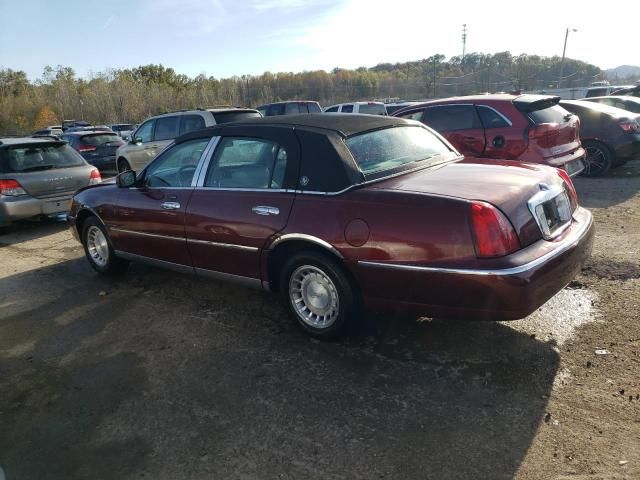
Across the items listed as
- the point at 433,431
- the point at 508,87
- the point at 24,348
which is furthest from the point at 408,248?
the point at 508,87

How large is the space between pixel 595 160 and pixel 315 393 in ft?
28.5

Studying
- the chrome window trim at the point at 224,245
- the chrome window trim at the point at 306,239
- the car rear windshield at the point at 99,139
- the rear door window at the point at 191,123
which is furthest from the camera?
the car rear windshield at the point at 99,139

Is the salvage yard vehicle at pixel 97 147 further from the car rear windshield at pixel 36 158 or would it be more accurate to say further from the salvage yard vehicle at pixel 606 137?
the salvage yard vehicle at pixel 606 137

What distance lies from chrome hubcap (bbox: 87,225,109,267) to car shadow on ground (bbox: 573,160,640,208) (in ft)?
21.6

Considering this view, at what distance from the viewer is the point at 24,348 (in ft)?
13.5

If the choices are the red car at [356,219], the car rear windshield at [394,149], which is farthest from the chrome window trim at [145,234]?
the car rear windshield at [394,149]

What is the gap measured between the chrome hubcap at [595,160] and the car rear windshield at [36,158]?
9.41 metres

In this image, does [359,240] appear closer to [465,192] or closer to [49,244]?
[465,192]

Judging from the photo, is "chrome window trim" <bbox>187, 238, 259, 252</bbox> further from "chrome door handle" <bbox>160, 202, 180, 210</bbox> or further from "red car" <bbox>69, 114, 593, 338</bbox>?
"chrome door handle" <bbox>160, 202, 180, 210</bbox>

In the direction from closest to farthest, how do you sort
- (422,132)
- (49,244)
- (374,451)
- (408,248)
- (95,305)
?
(374,451)
(408,248)
(422,132)
(95,305)
(49,244)

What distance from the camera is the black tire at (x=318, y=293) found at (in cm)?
352

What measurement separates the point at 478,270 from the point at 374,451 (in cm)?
118

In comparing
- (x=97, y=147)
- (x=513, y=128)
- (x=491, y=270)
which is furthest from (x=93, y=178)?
(x=491, y=270)

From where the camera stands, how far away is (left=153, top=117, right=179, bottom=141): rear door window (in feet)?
35.5
